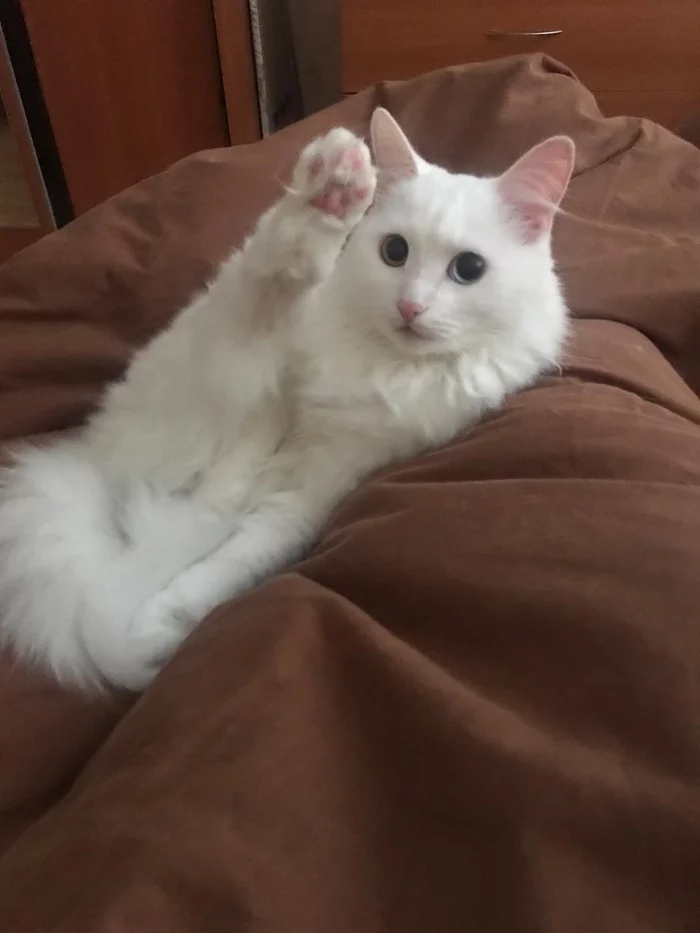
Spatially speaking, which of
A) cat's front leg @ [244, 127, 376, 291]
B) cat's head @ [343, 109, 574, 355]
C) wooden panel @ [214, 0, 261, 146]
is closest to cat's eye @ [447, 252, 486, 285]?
cat's head @ [343, 109, 574, 355]

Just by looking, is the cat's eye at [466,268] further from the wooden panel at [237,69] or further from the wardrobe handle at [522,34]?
the wooden panel at [237,69]

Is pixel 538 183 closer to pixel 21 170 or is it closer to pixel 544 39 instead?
pixel 544 39

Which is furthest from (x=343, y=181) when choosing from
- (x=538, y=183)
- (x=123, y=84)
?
(x=123, y=84)

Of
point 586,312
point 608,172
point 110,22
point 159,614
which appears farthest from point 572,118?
point 110,22

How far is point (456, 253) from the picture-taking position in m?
1.01

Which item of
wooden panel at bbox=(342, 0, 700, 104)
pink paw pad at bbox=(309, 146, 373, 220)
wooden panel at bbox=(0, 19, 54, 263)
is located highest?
pink paw pad at bbox=(309, 146, 373, 220)

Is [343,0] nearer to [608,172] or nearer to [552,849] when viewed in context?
[608,172]

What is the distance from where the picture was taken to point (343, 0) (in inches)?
82.9

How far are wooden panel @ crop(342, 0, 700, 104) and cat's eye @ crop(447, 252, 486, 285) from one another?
1427 millimetres

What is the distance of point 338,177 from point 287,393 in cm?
32

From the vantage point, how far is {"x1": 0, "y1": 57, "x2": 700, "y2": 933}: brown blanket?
1.91 feet

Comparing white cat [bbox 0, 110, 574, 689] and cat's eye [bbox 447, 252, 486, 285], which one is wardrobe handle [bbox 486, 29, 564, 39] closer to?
white cat [bbox 0, 110, 574, 689]

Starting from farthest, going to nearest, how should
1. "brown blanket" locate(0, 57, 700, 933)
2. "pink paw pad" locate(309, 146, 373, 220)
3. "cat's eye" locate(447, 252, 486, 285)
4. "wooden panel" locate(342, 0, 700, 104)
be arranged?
"wooden panel" locate(342, 0, 700, 104), "cat's eye" locate(447, 252, 486, 285), "pink paw pad" locate(309, 146, 373, 220), "brown blanket" locate(0, 57, 700, 933)

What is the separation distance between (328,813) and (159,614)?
0.40 m
